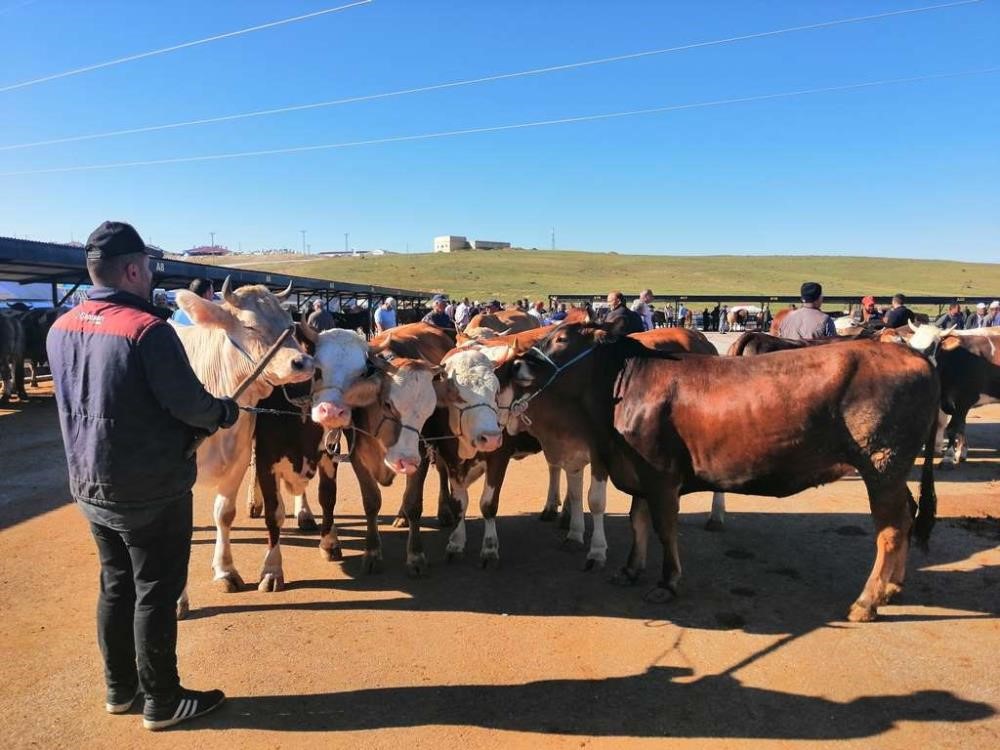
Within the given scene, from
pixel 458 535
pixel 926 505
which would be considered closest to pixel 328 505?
pixel 458 535

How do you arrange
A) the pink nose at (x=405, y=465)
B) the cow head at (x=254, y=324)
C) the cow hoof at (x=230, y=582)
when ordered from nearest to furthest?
the cow head at (x=254, y=324) < the pink nose at (x=405, y=465) < the cow hoof at (x=230, y=582)

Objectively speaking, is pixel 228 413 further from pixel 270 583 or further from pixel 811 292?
pixel 811 292

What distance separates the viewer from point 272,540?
17.8 feet

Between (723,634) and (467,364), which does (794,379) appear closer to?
(723,634)

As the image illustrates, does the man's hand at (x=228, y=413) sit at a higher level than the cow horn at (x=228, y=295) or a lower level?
lower

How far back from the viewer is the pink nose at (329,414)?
4.68 m

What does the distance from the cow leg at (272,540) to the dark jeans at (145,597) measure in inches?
66.4

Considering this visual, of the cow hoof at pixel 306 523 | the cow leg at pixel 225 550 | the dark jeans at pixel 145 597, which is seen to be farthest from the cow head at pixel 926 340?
the dark jeans at pixel 145 597

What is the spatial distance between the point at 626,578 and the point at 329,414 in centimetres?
281

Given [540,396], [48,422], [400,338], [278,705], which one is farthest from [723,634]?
[48,422]

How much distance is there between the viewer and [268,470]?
18.2 feet

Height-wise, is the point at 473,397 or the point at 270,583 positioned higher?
the point at 473,397

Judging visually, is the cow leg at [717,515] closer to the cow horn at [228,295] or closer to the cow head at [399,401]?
the cow head at [399,401]

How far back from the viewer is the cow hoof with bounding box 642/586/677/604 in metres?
5.14
